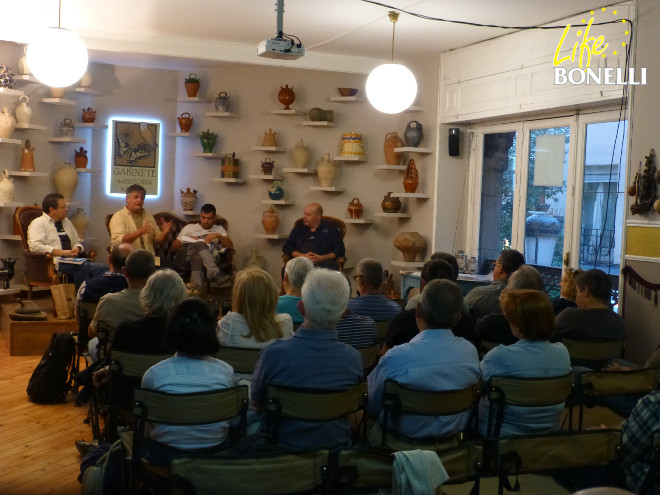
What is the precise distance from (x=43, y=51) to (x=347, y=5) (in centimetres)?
233

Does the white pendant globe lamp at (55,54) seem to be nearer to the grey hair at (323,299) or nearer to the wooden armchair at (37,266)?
the wooden armchair at (37,266)

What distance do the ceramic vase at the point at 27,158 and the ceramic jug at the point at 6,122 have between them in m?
0.27

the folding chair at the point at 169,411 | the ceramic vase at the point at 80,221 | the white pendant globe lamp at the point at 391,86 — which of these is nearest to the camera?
the folding chair at the point at 169,411

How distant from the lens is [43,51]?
5.49 m

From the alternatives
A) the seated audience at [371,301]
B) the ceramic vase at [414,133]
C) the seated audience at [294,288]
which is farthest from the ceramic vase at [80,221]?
the seated audience at [371,301]

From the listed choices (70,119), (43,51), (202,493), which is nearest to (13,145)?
(70,119)

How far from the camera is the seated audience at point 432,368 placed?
2.83 metres

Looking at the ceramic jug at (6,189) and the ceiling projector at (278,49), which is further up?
the ceiling projector at (278,49)

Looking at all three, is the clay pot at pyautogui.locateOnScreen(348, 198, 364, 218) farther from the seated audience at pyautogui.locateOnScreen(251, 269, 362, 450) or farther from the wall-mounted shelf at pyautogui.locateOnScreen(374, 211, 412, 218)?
the seated audience at pyautogui.locateOnScreen(251, 269, 362, 450)

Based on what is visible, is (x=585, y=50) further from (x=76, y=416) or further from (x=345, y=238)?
(x=76, y=416)

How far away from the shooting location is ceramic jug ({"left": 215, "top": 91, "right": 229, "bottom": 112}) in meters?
8.79

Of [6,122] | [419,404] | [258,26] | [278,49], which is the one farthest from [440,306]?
[6,122]

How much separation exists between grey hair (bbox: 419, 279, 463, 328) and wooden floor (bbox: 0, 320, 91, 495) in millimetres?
1800

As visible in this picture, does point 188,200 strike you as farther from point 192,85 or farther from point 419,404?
point 419,404
